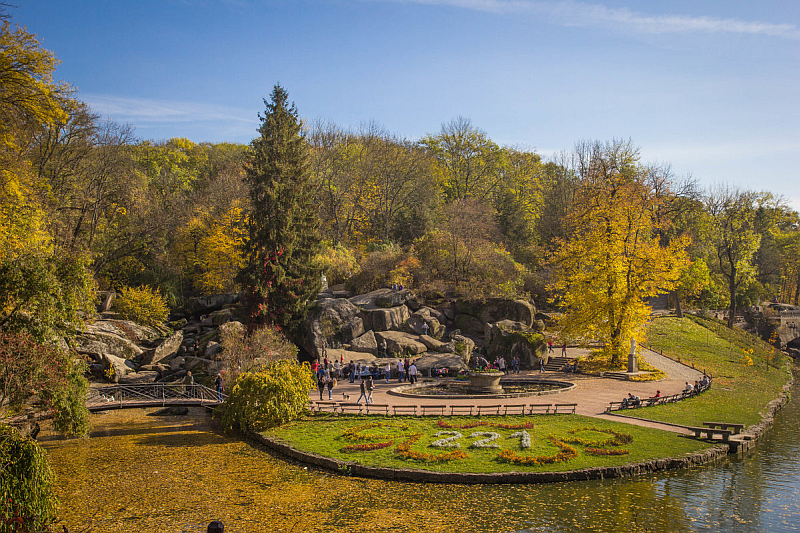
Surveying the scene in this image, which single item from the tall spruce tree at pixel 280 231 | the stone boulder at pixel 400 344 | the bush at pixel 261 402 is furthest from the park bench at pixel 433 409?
the tall spruce tree at pixel 280 231

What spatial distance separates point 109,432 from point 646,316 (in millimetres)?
30678

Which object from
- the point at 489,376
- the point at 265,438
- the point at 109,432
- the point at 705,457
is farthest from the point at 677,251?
the point at 109,432

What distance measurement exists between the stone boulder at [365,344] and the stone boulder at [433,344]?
11.2 ft

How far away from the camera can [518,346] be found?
36.2 meters

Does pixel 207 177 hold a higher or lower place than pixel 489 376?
higher

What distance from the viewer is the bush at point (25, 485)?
9625 mm

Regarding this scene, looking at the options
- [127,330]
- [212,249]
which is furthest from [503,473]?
[212,249]

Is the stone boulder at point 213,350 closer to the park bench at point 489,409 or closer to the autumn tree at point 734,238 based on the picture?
the park bench at point 489,409

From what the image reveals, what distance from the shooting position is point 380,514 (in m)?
14.2

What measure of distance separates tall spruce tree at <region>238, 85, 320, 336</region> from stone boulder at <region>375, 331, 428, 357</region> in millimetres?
5785

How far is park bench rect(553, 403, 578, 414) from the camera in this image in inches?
932

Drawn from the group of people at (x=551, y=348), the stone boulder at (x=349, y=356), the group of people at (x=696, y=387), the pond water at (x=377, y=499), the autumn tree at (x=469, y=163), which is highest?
the autumn tree at (x=469, y=163)

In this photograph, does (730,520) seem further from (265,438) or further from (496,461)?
(265,438)

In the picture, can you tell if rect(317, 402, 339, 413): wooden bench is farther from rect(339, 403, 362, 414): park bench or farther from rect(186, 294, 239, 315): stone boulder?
rect(186, 294, 239, 315): stone boulder
